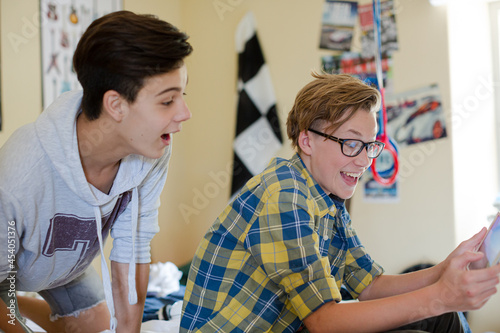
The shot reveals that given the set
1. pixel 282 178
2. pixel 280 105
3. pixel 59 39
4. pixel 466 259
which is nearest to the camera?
pixel 466 259

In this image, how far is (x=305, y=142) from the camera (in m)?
1.22

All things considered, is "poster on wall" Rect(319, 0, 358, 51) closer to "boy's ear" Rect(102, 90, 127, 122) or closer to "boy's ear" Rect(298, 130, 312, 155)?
"boy's ear" Rect(298, 130, 312, 155)

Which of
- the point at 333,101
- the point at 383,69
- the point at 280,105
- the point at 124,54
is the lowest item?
the point at 333,101

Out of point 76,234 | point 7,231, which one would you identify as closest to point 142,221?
point 76,234

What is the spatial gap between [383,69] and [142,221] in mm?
1617

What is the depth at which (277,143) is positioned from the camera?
2797 mm

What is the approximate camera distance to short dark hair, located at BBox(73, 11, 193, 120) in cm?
108

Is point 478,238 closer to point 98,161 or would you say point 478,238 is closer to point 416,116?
point 98,161

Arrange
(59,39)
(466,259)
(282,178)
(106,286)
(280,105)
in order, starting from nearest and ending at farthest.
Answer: (466,259) < (282,178) < (106,286) < (59,39) < (280,105)

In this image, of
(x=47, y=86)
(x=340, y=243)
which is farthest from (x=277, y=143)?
(x=340, y=243)

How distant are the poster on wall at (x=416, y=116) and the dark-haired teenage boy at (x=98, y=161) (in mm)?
1461

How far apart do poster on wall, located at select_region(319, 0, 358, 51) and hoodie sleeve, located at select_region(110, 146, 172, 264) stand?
156cm

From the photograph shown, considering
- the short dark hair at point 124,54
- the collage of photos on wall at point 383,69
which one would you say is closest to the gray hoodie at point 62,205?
the short dark hair at point 124,54

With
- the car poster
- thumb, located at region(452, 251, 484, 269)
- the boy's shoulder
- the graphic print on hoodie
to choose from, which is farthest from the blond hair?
the car poster
